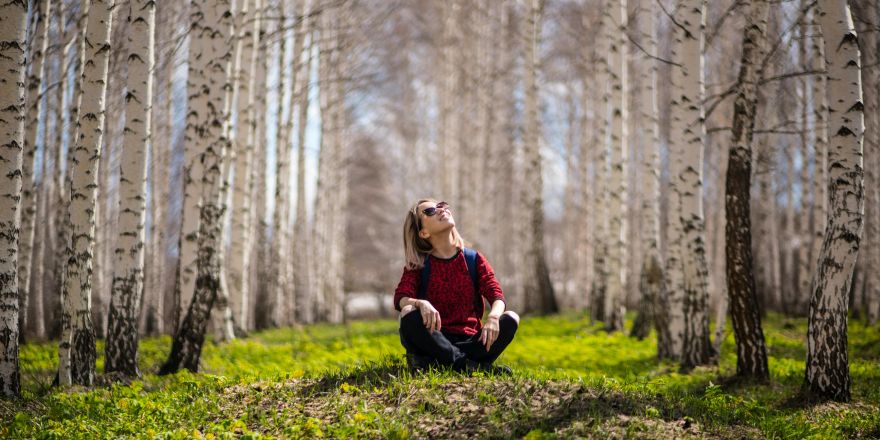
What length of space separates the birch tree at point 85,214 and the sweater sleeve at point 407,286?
326cm

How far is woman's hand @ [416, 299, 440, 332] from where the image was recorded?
16.7 feet

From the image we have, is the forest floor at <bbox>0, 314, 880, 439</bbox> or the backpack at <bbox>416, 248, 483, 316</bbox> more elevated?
the backpack at <bbox>416, 248, 483, 316</bbox>

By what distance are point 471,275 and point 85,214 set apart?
3.81 metres

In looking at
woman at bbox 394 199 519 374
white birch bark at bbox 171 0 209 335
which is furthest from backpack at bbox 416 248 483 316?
white birch bark at bbox 171 0 209 335

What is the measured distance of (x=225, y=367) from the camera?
809 cm

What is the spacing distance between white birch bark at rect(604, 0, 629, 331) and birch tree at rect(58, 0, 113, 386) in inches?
329

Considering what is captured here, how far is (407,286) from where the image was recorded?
17.7 ft

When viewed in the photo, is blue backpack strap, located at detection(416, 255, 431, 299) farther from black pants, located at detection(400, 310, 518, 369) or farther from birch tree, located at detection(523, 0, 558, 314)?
birch tree, located at detection(523, 0, 558, 314)

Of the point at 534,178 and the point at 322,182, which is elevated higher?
the point at 322,182

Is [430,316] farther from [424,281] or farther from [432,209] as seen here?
[432,209]

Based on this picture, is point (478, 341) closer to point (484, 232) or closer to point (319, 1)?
point (319, 1)

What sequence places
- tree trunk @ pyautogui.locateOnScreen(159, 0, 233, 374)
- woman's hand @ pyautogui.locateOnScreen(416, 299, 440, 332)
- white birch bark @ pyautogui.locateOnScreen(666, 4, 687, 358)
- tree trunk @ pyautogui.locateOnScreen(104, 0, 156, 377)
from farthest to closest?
white birch bark @ pyautogui.locateOnScreen(666, 4, 687, 358) < tree trunk @ pyautogui.locateOnScreen(159, 0, 233, 374) < tree trunk @ pyautogui.locateOnScreen(104, 0, 156, 377) < woman's hand @ pyautogui.locateOnScreen(416, 299, 440, 332)

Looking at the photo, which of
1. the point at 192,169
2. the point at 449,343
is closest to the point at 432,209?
the point at 449,343

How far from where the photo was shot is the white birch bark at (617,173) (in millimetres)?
12273
